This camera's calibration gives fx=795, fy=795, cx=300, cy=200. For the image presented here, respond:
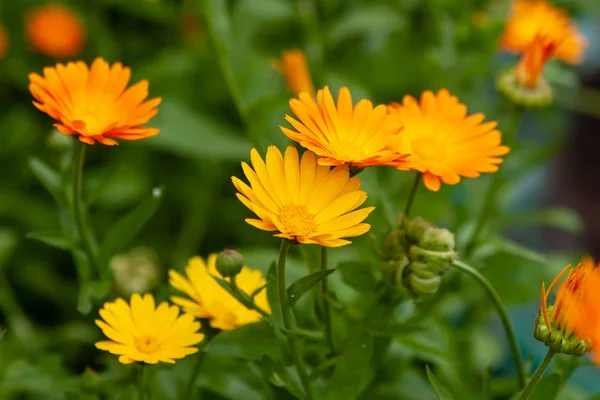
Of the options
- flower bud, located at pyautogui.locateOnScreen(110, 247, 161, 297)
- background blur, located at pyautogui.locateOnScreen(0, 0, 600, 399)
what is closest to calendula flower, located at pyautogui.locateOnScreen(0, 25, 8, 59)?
background blur, located at pyautogui.locateOnScreen(0, 0, 600, 399)

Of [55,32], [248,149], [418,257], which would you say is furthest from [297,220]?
[55,32]

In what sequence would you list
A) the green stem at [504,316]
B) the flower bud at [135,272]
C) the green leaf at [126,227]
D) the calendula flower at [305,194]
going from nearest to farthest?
the calendula flower at [305,194]
the green stem at [504,316]
the green leaf at [126,227]
the flower bud at [135,272]

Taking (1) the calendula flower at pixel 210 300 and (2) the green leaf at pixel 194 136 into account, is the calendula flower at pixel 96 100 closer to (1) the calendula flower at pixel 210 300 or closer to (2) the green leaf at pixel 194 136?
(1) the calendula flower at pixel 210 300

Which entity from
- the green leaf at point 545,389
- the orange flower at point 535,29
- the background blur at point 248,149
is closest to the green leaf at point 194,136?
the background blur at point 248,149

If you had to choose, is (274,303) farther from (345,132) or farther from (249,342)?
(345,132)

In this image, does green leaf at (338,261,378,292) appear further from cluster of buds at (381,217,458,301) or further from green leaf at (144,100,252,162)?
green leaf at (144,100,252,162)
